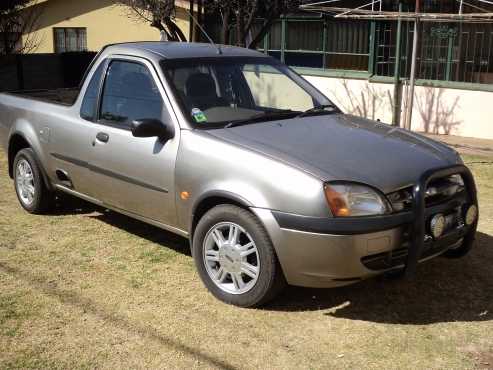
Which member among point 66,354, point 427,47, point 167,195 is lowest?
point 66,354

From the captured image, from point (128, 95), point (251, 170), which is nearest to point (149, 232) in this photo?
point (128, 95)

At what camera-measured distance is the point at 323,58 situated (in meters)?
13.5

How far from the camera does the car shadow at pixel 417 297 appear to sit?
4.12 m

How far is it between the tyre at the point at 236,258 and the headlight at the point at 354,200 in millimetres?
479

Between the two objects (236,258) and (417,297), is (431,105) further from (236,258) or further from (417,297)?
(236,258)

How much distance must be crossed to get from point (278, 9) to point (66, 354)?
8299 millimetres

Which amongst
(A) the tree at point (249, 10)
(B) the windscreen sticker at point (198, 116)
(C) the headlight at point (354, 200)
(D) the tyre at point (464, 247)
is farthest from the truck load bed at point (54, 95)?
(A) the tree at point (249, 10)

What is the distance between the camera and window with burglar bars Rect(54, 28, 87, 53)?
19.0 m

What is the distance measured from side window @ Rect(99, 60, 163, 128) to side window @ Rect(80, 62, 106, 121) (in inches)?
4.1

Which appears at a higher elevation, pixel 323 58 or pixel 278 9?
pixel 278 9

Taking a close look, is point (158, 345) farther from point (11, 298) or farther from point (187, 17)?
point (187, 17)

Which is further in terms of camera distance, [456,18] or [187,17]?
[187,17]

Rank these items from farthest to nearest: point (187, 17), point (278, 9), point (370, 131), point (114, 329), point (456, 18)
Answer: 1. point (187, 17)
2. point (278, 9)
3. point (456, 18)
4. point (370, 131)
5. point (114, 329)

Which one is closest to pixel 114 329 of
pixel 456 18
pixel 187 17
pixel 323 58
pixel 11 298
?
pixel 11 298
